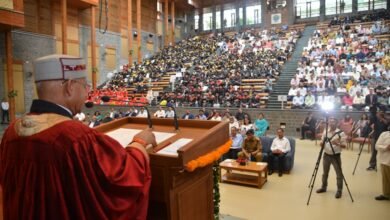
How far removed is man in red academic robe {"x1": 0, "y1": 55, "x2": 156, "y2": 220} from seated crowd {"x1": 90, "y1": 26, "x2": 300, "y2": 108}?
10.7 meters

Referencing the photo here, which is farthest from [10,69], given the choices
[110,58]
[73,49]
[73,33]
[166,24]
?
[166,24]

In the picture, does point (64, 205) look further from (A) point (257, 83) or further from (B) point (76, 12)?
(B) point (76, 12)

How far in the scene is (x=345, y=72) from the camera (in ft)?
48.2

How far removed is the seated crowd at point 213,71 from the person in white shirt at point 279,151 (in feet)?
20.3

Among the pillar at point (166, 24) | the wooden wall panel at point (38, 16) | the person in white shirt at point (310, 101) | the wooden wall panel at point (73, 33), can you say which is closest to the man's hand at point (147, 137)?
the person in white shirt at point (310, 101)

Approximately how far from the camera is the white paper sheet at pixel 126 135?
199cm

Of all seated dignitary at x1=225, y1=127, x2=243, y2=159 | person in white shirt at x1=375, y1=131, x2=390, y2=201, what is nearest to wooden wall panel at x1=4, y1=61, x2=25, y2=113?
seated dignitary at x1=225, y1=127, x2=243, y2=159

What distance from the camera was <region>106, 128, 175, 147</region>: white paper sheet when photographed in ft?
6.54

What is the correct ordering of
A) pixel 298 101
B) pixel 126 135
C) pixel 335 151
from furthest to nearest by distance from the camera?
1. pixel 298 101
2. pixel 335 151
3. pixel 126 135

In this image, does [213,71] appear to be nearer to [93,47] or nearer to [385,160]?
[93,47]

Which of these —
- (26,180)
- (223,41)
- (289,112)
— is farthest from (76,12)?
(26,180)

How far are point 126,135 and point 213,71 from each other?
17.0 metres

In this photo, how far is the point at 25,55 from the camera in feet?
58.4

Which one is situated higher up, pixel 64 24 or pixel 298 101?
pixel 64 24
